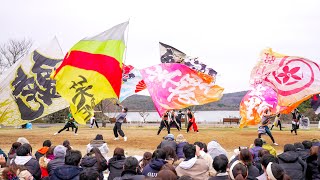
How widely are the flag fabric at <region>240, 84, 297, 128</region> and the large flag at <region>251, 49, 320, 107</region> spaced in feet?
14.1

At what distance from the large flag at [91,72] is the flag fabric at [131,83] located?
28.4 ft

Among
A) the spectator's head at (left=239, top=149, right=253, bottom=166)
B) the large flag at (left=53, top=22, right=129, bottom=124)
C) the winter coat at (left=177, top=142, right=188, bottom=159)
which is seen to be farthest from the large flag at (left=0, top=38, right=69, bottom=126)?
the spectator's head at (left=239, top=149, right=253, bottom=166)

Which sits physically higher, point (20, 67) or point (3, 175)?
point (20, 67)

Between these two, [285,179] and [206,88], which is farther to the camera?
[206,88]

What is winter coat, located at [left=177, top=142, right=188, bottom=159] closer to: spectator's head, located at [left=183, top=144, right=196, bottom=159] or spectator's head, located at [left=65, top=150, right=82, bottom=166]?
spectator's head, located at [left=183, top=144, right=196, bottom=159]

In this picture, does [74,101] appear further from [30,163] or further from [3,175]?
[3,175]

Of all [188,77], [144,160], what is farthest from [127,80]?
[144,160]

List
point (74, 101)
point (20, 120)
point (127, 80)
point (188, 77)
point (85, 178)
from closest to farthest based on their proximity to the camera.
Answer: point (85, 178), point (74, 101), point (20, 120), point (188, 77), point (127, 80)

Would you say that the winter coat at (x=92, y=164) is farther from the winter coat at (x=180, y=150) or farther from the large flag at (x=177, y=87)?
the large flag at (x=177, y=87)

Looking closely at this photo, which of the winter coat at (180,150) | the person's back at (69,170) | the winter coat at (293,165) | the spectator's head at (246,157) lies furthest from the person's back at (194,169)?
the winter coat at (180,150)

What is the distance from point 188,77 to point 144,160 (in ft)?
27.6

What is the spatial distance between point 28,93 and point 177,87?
579 centimetres

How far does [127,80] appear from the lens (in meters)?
23.1

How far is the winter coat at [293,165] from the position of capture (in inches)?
265
